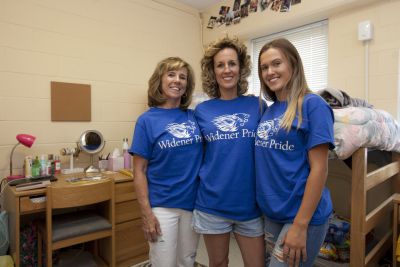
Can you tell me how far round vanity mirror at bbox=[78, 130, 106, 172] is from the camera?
2361mm

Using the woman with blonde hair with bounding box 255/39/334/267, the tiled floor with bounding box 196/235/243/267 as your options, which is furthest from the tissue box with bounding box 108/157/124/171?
the woman with blonde hair with bounding box 255/39/334/267

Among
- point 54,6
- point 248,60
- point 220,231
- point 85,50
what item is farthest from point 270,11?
point 220,231

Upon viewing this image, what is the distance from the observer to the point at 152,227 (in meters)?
1.20

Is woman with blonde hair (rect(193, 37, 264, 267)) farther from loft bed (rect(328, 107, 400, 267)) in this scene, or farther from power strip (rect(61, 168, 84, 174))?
power strip (rect(61, 168, 84, 174))

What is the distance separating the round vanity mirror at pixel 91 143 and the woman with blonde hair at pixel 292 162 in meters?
1.72

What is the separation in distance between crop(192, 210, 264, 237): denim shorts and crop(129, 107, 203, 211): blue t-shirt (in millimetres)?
A: 91

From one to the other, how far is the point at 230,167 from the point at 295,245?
372 mm

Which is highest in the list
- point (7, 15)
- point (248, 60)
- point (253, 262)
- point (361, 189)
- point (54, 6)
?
point (54, 6)

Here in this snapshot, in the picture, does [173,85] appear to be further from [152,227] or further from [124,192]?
[124,192]

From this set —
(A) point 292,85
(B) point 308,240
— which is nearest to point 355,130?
(A) point 292,85

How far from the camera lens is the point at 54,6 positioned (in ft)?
7.65

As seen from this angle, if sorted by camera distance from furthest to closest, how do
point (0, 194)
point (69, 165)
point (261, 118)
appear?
point (69, 165), point (0, 194), point (261, 118)

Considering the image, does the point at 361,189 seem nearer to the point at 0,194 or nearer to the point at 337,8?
the point at 337,8

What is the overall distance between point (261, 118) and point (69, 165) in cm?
192
